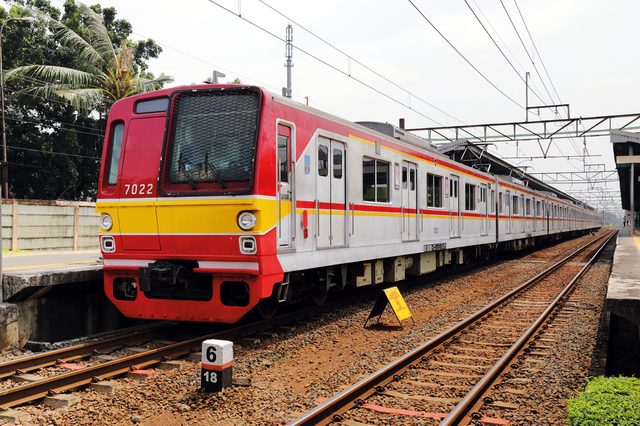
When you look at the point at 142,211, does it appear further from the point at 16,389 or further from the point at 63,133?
the point at 63,133

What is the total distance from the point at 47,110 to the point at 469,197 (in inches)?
720

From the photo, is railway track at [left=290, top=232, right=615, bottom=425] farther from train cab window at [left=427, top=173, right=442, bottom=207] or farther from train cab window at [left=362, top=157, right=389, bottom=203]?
train cab window at [left=427, top=173, right=442, bottom=207]

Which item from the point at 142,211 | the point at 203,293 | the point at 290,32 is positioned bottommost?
the point at 203,293

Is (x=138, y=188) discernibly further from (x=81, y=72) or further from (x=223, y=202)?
(x=81, y=72)

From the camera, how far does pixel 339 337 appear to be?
26.7 feet

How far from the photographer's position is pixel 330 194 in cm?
889

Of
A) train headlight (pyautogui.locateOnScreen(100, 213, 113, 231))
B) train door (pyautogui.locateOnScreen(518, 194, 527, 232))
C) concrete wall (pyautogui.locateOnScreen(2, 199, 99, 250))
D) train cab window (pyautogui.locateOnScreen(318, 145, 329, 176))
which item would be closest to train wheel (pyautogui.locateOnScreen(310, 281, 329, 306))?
train cab window (pyautogui.locateOnScreen(318, 145, 329, 176))

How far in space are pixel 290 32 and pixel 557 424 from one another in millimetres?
33788

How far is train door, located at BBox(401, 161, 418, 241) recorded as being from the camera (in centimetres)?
1166

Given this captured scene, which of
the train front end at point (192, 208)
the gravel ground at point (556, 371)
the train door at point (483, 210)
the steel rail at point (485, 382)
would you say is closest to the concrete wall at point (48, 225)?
the train front end at point (192, 208)

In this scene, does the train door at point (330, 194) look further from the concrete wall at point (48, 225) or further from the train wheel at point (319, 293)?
the concrete wall at point (48, 225)

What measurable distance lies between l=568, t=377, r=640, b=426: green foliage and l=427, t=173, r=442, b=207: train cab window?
8624 millimetres

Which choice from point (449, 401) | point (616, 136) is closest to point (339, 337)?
point (449, 401)

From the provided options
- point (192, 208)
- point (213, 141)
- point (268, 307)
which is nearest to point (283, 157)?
point (213, 141)
